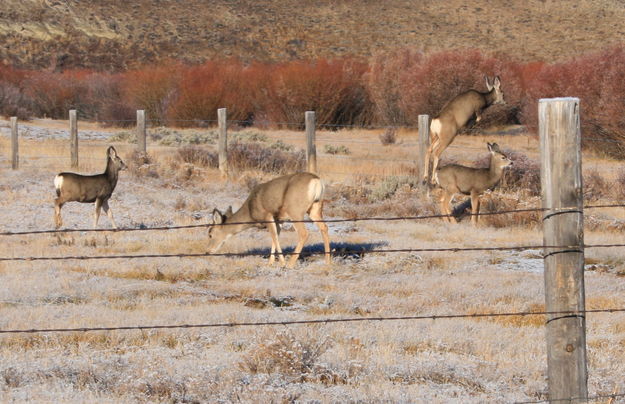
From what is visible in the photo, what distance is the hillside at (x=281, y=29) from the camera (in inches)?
2662

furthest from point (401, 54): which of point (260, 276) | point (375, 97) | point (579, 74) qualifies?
point (260, 276)

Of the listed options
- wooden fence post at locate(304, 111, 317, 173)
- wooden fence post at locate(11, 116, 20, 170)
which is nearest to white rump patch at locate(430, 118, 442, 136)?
wooden fence post at locate(304, 111, 317, 173)

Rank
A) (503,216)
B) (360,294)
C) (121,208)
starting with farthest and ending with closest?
1. (121,208)
2. (503,216)
3. (360,294)

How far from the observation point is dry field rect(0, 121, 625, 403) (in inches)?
278

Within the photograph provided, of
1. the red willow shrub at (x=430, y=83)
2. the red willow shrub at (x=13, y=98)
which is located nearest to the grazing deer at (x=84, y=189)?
the red willow shrub at (x=430, y=83)

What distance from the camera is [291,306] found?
1030cm

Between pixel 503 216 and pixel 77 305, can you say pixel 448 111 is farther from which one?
pixel 77 305

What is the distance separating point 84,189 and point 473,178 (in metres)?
6.37

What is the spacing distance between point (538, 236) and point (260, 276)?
5157 millimetres

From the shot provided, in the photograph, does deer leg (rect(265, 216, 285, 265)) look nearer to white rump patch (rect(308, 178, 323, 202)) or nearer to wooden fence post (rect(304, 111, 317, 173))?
white rump patch (rect(308, 178, 323, 202))

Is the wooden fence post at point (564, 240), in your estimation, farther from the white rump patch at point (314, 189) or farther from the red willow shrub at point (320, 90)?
the red willow shrub at point (320, 90)

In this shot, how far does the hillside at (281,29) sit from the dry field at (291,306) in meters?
49.5

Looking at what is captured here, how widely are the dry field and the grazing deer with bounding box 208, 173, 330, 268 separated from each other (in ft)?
1.12

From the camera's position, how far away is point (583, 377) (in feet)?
17.7
